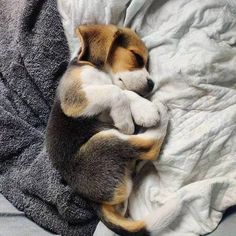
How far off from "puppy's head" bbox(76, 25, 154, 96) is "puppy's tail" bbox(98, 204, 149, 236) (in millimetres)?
374

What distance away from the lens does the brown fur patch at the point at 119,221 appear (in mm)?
1346

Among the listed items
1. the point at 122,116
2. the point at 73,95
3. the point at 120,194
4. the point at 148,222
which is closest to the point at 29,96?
the point at 73,95

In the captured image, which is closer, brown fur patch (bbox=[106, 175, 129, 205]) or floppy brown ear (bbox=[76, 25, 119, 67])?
brown fur patch (bbox=[106, 175, 129, 205])

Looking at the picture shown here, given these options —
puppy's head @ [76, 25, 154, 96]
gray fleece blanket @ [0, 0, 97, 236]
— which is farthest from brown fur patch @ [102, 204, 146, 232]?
puppy's head @ [76, 25, 154, 96]

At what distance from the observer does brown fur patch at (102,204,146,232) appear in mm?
1346

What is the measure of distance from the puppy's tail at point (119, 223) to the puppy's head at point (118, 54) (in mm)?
374

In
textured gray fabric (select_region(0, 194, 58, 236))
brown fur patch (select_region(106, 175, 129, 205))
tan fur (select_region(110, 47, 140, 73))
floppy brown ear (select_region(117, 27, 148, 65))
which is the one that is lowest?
textured gray fabric (select_region(0, 194, 58, 236))

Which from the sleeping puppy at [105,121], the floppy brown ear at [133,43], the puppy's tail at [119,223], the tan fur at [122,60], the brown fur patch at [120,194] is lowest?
the puppy's tail at [119,223]

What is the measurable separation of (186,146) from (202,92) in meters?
0.18

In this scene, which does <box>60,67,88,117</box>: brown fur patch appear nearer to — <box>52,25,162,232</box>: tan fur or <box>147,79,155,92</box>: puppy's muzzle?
<box>52,25,162,232</box>: tan fur

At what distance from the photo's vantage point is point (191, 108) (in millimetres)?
1444

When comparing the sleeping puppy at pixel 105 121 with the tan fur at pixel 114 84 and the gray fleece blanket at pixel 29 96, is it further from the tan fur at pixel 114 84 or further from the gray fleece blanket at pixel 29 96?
the gray fleece blanket at pixel 29 96

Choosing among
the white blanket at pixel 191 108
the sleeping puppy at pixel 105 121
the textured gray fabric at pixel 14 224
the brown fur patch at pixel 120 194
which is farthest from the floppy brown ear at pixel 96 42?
the textured gray fabric at pixel 14 224

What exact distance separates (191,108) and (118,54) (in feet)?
0.95
